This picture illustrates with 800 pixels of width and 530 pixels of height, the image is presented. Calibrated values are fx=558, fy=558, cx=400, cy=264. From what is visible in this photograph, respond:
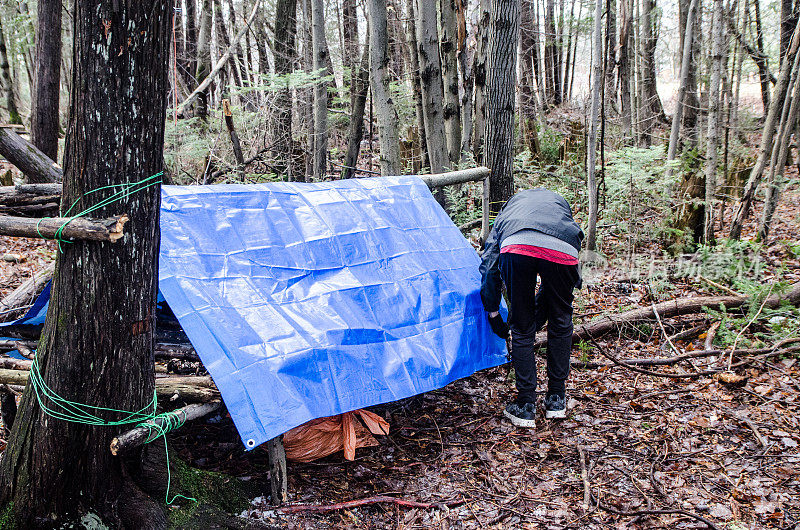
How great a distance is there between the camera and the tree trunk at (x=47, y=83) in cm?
756

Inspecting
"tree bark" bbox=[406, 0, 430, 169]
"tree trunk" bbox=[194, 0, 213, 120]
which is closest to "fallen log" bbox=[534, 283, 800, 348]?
"tree bark" bbox=[406, 0, 430, 169]

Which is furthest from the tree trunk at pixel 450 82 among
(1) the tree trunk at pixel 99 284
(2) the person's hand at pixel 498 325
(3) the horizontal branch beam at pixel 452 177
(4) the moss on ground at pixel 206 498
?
(1) the tree trunk at pixel 99 284

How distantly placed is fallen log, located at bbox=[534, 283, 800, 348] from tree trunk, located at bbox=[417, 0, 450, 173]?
12.7ft

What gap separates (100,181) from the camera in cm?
256

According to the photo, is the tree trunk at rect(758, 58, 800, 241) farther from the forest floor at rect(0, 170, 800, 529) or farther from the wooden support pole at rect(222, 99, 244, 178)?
the wooden support pole at rect(222, 99, 244, 178)

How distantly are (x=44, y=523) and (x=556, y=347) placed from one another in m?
3.47

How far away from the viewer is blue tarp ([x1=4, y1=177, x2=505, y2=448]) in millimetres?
3207

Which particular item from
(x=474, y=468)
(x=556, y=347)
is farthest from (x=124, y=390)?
(x=556, y=347)

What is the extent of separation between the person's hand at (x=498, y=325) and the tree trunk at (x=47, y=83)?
6.97 meters

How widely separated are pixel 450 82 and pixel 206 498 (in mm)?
8096

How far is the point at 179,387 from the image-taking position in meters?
3.33

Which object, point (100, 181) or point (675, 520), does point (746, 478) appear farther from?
point (100, 181)

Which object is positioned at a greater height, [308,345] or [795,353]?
[308,345]

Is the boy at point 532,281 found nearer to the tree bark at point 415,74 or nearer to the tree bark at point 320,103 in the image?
the tree bark at point 415,74
